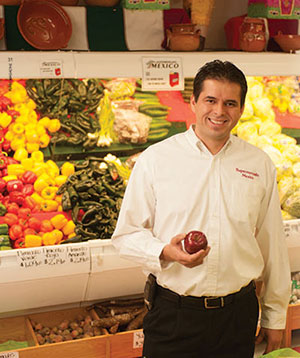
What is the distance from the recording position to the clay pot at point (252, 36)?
4.02 m

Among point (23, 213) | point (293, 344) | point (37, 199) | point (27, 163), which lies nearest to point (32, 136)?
point (27, 163)

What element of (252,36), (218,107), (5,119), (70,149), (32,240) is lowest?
(32,240)

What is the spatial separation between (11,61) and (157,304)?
165 cm

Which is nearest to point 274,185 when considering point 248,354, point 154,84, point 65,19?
point 248,354

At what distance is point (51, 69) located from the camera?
3344mm

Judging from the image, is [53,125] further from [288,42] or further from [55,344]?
[288,42]

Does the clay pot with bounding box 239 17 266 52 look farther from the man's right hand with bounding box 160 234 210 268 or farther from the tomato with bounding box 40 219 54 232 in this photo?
the man's right hand with bounding box 160 234 210 268

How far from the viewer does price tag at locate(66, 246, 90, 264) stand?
3301mm

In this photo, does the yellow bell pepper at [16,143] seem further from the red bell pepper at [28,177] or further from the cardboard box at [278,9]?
the cardboard box at [278,9]

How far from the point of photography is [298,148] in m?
4.27

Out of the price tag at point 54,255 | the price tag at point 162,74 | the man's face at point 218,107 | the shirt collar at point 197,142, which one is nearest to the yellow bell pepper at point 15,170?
the price tag at point 54,255

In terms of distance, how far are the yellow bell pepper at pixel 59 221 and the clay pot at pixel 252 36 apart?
1.78 metres

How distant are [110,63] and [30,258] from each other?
1.28 m

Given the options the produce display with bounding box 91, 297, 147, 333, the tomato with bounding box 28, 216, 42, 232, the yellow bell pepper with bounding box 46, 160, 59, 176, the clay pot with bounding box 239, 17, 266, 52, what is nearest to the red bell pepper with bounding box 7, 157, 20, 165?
the yellow bell pepper with bounding box 46, 160, 59, 176
